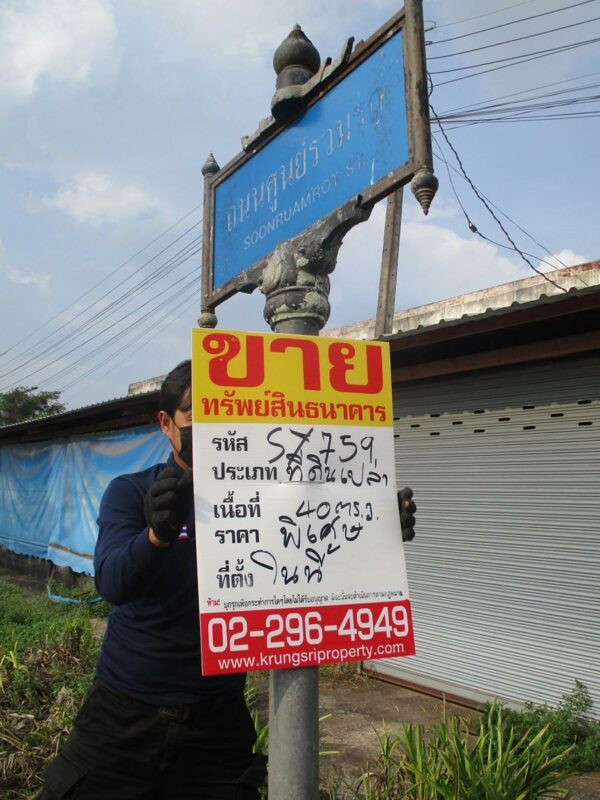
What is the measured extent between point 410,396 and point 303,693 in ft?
14.3

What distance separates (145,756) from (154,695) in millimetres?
154

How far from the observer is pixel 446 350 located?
5.31 meters

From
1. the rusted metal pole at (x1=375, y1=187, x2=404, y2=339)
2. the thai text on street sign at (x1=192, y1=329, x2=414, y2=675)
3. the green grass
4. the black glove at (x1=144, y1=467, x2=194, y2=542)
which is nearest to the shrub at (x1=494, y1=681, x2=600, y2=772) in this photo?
the green grass

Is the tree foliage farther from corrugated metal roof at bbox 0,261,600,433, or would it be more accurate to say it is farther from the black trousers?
the black trousers

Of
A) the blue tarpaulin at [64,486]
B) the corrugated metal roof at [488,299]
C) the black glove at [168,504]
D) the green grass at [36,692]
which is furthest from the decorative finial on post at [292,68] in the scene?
the corrugated metal roof at [488,299]

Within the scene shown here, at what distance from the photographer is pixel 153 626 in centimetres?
181

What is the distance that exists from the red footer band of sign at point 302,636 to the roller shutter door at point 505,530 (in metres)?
3.30

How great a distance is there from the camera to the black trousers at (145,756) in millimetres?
1731

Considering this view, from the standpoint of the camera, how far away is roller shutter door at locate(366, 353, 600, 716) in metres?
4.54

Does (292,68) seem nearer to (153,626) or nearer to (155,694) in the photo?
(153,626)

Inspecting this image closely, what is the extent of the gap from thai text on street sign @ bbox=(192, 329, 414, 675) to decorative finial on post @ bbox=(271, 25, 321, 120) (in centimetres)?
89

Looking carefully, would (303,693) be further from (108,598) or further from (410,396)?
(410,396)

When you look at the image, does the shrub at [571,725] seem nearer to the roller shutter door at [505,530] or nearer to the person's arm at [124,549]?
the roller shutter door at [505,530]

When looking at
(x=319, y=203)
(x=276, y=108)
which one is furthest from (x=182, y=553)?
(x=276, y=108)
